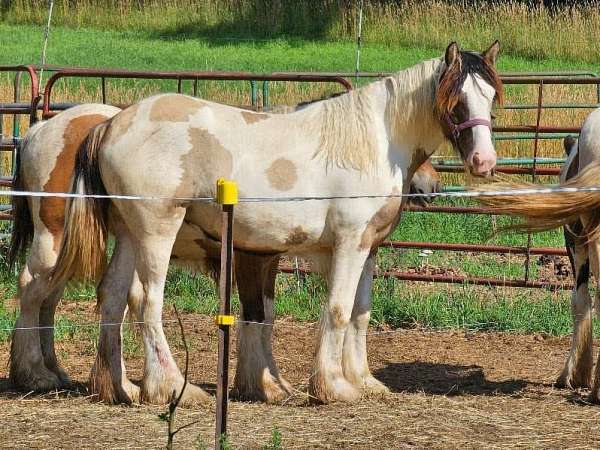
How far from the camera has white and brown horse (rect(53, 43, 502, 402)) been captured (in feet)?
19.6

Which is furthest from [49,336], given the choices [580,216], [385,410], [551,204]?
[580,216]

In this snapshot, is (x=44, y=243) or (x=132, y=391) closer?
(x=132, y=391)

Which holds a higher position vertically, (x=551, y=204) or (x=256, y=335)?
(x=551, y=204)

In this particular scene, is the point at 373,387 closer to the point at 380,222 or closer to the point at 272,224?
the point at 380,222

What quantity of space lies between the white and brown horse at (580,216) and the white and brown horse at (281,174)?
0.39 meters

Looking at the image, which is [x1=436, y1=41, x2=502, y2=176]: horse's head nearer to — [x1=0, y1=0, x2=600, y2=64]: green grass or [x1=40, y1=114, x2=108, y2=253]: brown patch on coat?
[x1=40, y1=114, x2=108, y2=253]: brown patch on coat

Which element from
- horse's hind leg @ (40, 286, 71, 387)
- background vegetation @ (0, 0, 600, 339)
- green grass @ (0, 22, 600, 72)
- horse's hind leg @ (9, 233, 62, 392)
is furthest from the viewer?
green grass @ (0, 22, 600, 72)

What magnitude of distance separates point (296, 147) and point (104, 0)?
3052 centimetres

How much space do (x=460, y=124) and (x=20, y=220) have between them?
2735 millimetres

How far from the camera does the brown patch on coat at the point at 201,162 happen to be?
19.7 feet

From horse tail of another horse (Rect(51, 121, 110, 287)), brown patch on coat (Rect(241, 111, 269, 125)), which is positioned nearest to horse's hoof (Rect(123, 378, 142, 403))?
horse tail of another horse (Rect(51, 121, 110, 287))

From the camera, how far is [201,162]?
19.7ft

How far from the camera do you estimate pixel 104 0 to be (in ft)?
116

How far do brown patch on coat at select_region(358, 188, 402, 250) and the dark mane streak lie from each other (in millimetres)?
543
